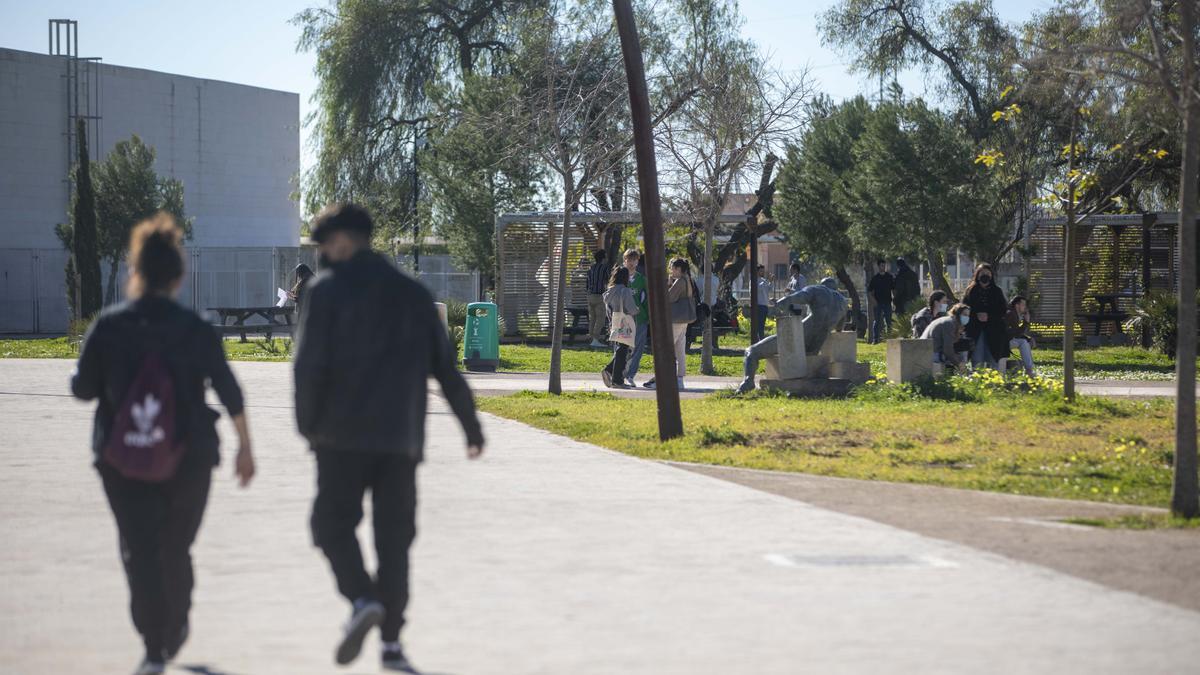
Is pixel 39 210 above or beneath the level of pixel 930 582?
above

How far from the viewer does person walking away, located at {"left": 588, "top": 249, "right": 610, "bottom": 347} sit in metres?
27.0

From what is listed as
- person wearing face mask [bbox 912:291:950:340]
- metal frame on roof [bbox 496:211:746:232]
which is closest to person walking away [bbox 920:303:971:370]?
person wearing face mask [bbox 912:291:950:340]

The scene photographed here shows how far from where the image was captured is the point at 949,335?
61.9 ft

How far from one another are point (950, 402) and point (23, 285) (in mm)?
37510

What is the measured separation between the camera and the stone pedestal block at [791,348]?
1744 centimetres

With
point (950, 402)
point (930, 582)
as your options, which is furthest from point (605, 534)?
point (950, 402)

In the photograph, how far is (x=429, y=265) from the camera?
4475cm

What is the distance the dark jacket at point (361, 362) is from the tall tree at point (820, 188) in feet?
119

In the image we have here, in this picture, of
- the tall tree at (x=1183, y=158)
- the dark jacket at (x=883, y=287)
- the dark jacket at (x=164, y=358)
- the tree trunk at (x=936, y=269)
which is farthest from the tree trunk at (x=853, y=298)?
the dark jacket at (x=164, y=358)

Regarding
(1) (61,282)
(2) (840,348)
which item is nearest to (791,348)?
(2) (840,348)

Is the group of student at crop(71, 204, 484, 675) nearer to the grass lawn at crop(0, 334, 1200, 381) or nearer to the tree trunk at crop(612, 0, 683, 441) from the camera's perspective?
the tree trunk at crop(612, 0, 683, 441)

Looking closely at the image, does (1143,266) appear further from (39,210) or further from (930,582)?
(39,210)

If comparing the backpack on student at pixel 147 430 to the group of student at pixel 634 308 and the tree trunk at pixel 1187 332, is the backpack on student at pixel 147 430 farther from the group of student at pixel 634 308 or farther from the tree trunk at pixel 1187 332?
the group of student at pixel 634 308

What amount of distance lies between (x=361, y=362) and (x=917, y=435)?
897cm
